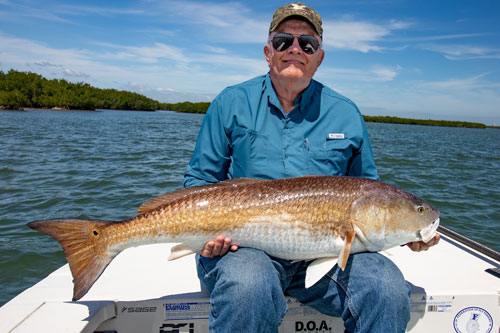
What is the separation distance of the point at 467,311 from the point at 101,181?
10531mm

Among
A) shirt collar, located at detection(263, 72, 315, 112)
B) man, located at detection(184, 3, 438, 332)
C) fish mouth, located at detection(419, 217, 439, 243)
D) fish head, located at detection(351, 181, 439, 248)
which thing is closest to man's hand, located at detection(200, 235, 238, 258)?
man, located at detection(184, 3, 438, 332)

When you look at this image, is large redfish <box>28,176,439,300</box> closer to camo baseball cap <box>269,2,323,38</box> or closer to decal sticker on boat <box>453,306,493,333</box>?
decal sticker on boat <box>453,306,493,333</box>

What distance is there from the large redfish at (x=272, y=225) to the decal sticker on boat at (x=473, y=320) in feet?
2.61

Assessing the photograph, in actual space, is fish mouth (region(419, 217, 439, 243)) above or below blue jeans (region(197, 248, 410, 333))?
above

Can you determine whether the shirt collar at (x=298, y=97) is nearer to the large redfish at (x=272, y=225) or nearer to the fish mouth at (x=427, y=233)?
the large redfish at (x=272, y=225)

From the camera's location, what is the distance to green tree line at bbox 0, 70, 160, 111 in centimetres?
8400

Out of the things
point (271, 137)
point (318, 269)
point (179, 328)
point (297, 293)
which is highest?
point (271, 137)

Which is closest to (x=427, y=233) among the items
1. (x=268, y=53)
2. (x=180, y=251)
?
(x=180, y=251)

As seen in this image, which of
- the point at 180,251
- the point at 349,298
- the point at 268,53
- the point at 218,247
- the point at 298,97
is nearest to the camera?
the point at 349,298

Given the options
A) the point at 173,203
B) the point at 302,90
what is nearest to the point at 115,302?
the point at 173,203

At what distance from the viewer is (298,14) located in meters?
2.97

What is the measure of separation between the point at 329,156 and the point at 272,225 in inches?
34.4

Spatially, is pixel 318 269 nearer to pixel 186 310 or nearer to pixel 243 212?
pixel 243 212

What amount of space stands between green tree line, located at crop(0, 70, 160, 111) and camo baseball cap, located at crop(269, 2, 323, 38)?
278ft
